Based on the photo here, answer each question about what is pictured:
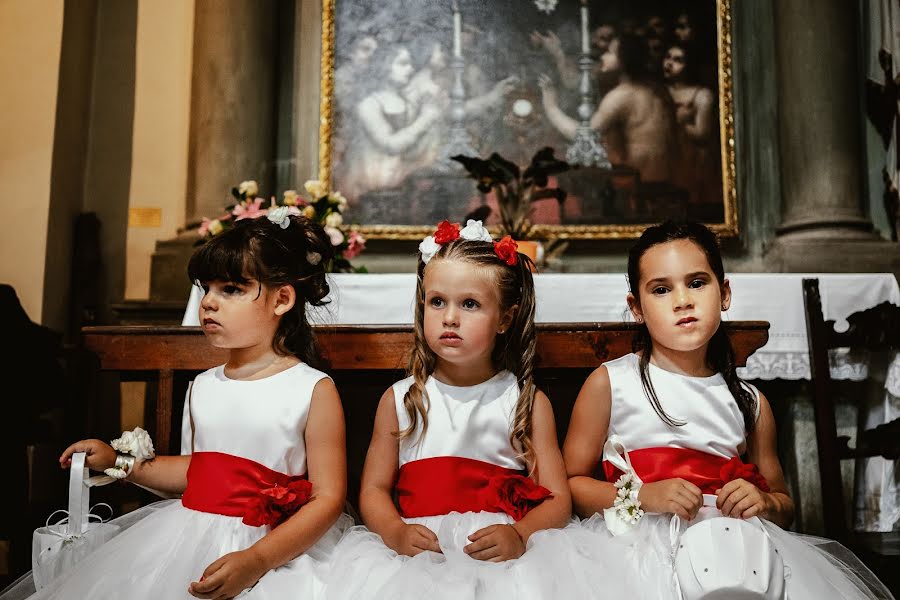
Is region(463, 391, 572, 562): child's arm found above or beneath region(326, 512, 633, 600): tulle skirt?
above

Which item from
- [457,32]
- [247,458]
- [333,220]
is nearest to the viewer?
[247,458]

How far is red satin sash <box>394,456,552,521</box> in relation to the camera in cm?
188

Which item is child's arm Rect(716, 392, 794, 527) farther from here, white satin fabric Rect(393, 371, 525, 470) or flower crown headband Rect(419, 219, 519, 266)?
flower crown headband Rect(419, 219, 519, 266)

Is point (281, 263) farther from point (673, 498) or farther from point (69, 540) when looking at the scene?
point (673, 498)

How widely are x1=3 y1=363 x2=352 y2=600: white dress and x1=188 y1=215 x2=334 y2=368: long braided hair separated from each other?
141mm

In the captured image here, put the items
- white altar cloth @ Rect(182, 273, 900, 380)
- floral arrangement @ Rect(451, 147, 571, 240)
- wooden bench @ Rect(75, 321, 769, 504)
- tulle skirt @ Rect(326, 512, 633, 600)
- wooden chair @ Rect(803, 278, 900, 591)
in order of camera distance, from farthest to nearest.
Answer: floral arrangement @ Rect(451, 147, 571, 240) → white altar cloth @ Rect(182, 273, 900, 380) → wooden chair @ Rect(803, 278, 900, 591) → wooden bench @ Rect(75, 321, 769, 504) → tulle skirt @ Rect(326, 512, 633, 600)

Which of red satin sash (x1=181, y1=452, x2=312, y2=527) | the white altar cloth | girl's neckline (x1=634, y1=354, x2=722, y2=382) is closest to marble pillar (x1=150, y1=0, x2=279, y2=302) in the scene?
the white altar cloth

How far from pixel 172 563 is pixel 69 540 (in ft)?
0.99

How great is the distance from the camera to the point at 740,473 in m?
1.86

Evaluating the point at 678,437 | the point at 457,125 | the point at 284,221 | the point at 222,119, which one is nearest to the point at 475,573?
the point at 678,437

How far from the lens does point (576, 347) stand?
229 cm

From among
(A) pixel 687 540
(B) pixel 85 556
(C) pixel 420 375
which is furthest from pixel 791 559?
(B) pixel 85 556

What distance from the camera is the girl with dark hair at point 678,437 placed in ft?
→ 5.76

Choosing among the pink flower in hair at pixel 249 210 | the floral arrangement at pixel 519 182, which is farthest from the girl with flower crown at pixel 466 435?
the floral arrangement at pixel 519 182
